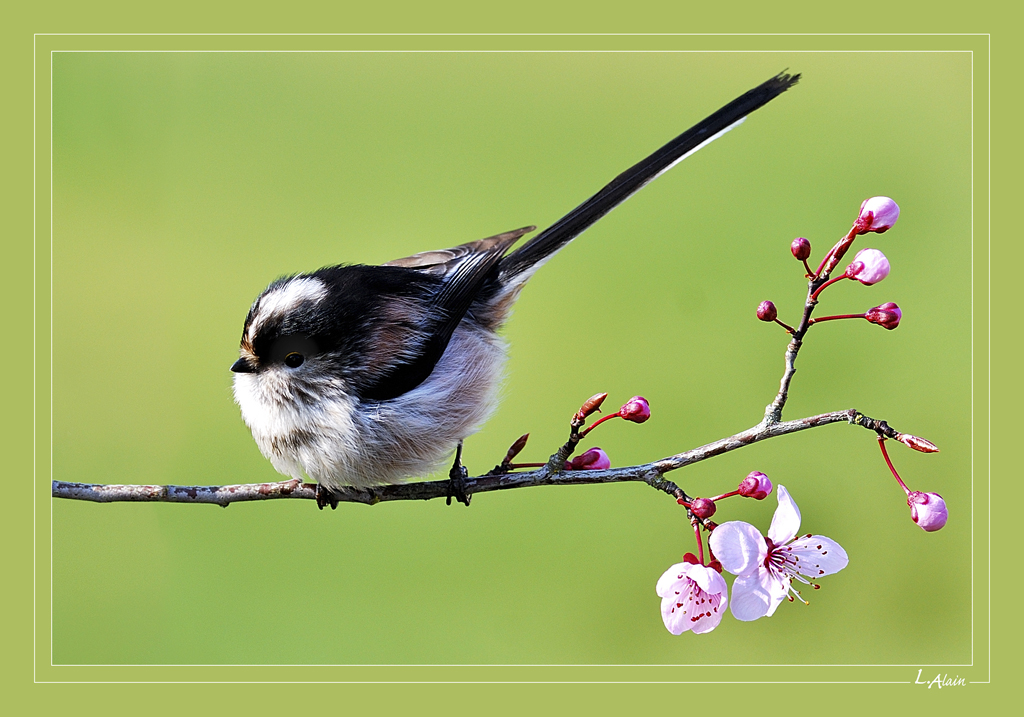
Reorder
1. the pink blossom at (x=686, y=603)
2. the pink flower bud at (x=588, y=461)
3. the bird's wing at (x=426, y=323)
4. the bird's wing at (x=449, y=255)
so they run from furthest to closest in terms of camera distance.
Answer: the bird's wing at (x=449, y=255) → the bird's wing at (x=426, y=323) → the pink flower bud at (x=588, y=461) → the pink blossom at (x=686, y=603)

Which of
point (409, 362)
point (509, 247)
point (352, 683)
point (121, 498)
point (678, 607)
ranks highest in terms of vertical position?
point (509, 247)

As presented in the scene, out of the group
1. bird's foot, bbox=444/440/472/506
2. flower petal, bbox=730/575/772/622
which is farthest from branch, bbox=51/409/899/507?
flower petal, bbox=730/575/772/622

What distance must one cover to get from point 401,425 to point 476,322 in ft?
1.90

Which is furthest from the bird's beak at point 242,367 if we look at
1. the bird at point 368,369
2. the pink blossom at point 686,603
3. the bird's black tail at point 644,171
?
the pink blossom at point 686,603

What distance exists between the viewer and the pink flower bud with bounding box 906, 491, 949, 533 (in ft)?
5.26

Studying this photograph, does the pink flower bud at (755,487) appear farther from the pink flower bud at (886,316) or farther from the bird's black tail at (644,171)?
the bird's black tail at (644,171)

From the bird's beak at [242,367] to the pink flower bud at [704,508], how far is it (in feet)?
4.27

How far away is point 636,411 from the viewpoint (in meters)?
1.78

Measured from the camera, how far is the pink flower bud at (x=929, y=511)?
1.60 metres

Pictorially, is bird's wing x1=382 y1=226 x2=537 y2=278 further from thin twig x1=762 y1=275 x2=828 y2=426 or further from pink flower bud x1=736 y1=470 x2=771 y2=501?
pink flower bud x1=736 y1=470 x2=771 y2=501

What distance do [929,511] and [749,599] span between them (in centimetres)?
43
